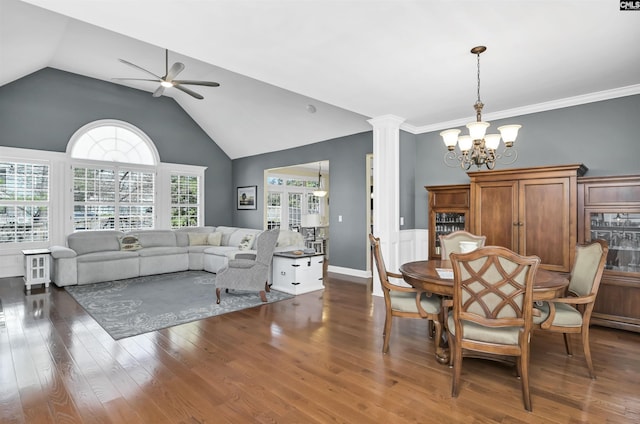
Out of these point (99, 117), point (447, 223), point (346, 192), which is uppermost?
point (99, 117)

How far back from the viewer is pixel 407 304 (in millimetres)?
2912

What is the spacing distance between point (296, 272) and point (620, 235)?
3.91 metres

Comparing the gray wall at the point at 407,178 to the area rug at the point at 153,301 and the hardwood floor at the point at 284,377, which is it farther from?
the area rug at the point at 153,301

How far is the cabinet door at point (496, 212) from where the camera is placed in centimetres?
405

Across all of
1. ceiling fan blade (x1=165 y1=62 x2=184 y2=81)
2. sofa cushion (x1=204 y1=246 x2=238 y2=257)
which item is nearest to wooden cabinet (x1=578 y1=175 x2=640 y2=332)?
ceiling fan blade (x1=165 y1=62 x2=184 y2=81)

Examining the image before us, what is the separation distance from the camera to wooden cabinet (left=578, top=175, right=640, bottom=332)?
3445mm

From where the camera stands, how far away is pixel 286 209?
9.69 meters

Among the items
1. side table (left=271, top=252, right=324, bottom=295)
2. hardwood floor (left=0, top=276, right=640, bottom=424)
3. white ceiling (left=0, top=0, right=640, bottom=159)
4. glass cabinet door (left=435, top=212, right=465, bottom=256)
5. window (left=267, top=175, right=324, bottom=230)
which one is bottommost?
hardwood floor (left=0, top=276, right=640, bottom=424)

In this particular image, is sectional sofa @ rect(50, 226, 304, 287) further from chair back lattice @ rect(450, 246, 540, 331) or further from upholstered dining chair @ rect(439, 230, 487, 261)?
chair back lattice @ rect(450, 246, 540, 331)

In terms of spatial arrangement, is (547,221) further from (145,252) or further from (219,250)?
(145,252)

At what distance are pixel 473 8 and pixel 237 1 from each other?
5.30ft

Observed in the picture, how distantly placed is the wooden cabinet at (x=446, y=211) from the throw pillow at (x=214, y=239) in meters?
4.51

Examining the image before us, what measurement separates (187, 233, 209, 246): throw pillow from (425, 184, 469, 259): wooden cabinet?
15.9 feet

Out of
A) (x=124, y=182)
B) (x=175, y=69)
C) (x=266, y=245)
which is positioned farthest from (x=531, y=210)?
(x=124, y=182)
